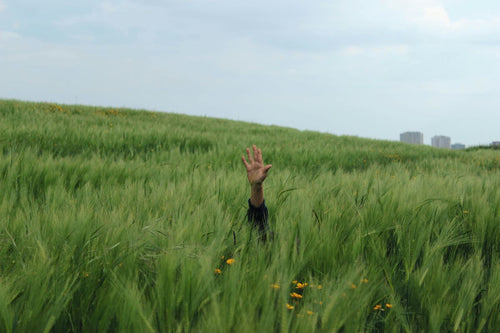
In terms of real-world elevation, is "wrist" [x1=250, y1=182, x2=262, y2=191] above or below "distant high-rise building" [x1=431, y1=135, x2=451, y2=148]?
below

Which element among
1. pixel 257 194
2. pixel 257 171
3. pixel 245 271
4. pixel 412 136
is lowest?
pixel 245 271

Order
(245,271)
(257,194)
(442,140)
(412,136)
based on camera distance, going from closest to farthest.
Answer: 1. (245,271)
2. (257,194)
3. (412,136)
4. (442,140)

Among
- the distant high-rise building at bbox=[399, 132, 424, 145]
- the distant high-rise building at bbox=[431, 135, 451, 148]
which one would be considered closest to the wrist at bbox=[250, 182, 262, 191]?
the distant high-rise building at bbox=[399, 132, 424, 145]

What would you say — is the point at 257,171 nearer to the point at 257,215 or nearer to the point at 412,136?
the point at 257,215

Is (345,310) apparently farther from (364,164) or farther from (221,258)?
(364,164)

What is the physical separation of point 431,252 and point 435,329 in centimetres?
45

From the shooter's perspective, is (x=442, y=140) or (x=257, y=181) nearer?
(x=257, y=181)

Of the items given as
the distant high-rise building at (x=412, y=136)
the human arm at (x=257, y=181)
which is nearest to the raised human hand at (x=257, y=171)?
the human arm at (x=257, y=181)

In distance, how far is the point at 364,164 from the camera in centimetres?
750

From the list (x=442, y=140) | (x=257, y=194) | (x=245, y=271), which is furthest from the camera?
(x=442, y=140)

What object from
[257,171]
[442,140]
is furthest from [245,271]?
[442,140]

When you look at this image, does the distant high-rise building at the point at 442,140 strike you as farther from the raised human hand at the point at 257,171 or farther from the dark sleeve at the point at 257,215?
the dark sleeve at the point at 257,215

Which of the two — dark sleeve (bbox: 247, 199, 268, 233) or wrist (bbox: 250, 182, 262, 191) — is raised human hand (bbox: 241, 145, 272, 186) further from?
dark sleeve (bbox: 247, 199, 268, 233)

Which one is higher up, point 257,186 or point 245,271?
point 257,186
